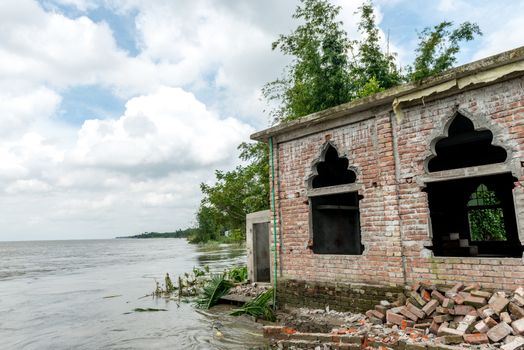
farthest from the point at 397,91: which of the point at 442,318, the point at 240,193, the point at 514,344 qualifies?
the point at 240,193

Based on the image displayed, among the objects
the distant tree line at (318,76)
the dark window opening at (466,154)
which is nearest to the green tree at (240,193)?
the distant tree line at (318,76)

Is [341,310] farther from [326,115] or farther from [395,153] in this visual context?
[326,115]

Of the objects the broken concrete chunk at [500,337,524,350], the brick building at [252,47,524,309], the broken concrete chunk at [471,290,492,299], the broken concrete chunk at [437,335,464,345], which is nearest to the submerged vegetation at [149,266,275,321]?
the brick building at [252,47,524,309]

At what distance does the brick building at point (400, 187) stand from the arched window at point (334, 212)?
28mm

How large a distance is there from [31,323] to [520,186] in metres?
Answer: 14.5

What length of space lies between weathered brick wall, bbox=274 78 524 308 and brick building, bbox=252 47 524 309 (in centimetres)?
2

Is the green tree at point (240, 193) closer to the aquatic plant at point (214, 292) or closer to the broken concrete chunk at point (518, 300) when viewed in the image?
the aquatic plant at point (214, 292)

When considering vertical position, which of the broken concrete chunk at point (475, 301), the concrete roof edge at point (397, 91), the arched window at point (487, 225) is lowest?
the broken concrete chunk at point (475, 301)

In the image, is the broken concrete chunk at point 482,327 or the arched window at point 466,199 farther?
the arched window at point 466,199

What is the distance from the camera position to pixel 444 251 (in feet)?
27.8

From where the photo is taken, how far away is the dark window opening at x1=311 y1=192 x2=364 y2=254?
28.1 ft

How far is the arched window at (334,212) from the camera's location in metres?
8.57

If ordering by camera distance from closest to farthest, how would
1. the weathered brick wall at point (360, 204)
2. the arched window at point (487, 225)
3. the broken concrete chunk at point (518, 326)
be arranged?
1. the broken concrete chunk at point (518, 326)
2. the weathered brick wall at point (360, 204)
3. the arched window at point (487, 225)

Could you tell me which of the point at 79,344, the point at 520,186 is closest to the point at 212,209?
the point at 79,344
